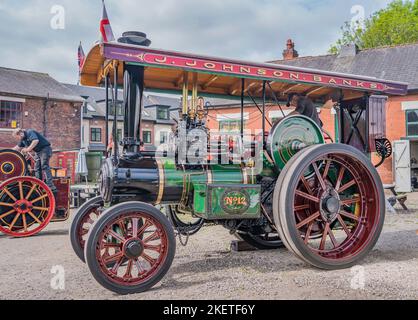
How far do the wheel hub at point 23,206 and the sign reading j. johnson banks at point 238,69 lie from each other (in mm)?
3951

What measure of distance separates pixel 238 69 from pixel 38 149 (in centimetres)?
453

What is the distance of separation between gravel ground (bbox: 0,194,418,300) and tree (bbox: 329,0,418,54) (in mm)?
23203

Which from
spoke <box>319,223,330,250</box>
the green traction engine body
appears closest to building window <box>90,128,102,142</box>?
the green traction engine body

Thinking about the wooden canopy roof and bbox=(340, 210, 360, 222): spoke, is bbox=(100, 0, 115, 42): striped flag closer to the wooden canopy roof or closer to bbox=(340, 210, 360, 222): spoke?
the wooden canopy roof

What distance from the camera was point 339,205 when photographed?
166 inches

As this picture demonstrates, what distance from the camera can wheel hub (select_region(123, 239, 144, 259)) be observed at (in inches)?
136

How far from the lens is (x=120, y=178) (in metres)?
3.87

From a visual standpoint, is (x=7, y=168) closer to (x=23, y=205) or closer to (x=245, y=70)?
(x=23, y=205)

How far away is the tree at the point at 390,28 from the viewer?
25.9 m

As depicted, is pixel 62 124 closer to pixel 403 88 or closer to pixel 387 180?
pixel 387 180

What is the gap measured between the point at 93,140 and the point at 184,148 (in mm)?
25149

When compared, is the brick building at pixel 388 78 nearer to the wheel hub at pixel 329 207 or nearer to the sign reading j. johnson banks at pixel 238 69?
the sign reading j. johnson banks at pixel 238 69

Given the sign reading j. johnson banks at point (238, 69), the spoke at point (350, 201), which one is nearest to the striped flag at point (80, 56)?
the sign reading j. johnson banks at point (238, 69)
